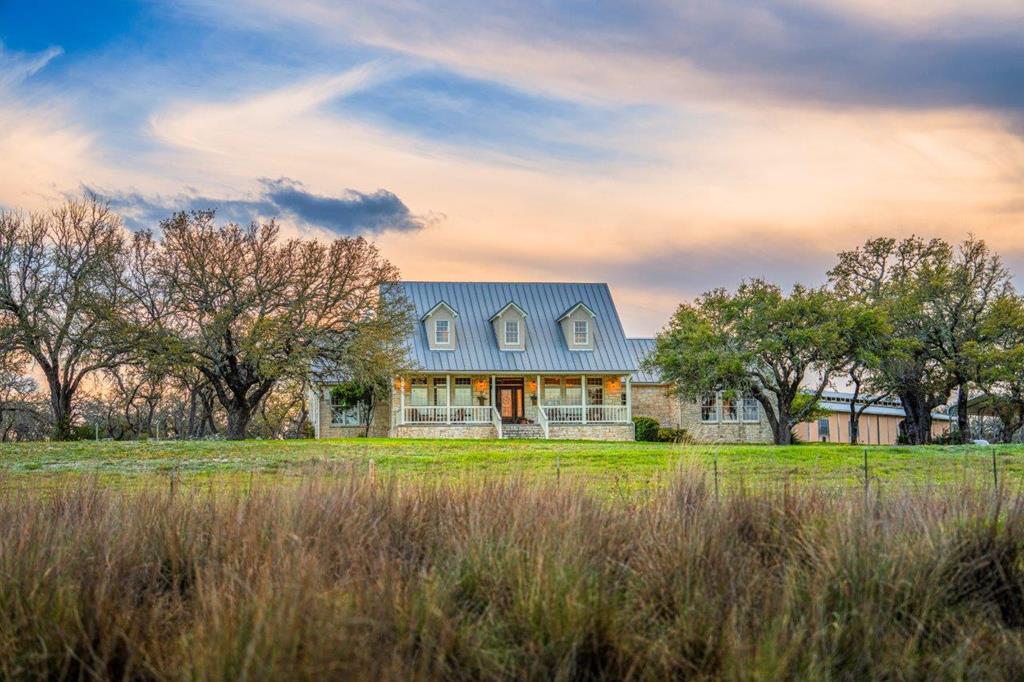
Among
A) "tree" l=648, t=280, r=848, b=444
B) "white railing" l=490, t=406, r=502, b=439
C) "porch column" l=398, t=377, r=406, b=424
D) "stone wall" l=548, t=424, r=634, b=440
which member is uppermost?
"tree" l=648, t=280, r=848, b=444

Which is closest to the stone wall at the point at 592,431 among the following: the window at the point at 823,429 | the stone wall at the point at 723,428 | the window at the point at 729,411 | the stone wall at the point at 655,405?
the stone wall at the point at 655,405

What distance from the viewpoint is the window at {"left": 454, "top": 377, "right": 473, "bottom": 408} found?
41219 mm

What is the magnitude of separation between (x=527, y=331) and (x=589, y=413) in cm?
468

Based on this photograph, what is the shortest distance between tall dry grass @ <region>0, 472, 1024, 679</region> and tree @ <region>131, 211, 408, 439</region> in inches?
925

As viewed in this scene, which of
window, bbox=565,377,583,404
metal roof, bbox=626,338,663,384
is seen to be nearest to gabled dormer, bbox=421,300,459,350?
window, bbox=565,377,583,404

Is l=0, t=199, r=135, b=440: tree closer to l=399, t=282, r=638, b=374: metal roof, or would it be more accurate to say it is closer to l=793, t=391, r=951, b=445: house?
l=399, t=282, r=638, b=374: metal roof

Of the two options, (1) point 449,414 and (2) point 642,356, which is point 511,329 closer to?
(1) point 449,414

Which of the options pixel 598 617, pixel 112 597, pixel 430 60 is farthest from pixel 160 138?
pixel 598 617

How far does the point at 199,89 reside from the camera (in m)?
20.1

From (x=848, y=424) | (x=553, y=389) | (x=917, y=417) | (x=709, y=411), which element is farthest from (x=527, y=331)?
(x=848, y=424)

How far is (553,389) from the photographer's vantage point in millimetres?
42062

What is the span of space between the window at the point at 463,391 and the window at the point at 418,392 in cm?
143

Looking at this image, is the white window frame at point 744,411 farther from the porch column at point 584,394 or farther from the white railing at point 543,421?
the white railing at point 543,421

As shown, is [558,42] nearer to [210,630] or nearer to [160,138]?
[160,138]
